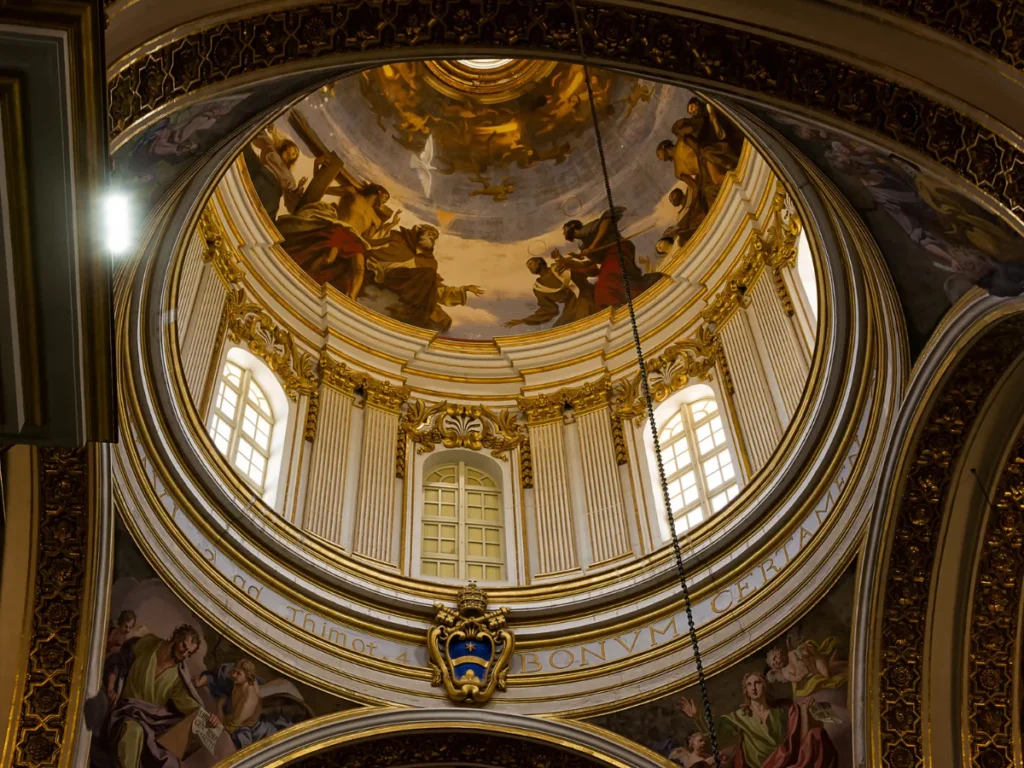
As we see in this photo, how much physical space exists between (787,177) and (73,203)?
7.64m

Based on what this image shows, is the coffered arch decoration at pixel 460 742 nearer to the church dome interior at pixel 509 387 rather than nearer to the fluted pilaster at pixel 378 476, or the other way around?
the church dome interior at pixel 509 387

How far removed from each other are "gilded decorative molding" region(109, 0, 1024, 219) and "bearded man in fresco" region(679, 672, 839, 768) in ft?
19.8

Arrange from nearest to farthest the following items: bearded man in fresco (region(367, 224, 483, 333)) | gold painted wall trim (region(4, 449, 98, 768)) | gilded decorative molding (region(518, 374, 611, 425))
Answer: gold painted wall trim (region(4, 449, 98, 768)) < gilded decorative molding (region(518, 374, 611, 425)) < bearded man in fresco (region(367, 224, 483, 333))

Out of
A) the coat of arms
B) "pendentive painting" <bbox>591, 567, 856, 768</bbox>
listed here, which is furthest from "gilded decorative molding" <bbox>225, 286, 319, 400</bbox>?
"pendentive painting" <bbox>591, 567, 856, 768</bbox>

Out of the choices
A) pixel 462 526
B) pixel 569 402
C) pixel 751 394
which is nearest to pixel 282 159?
pixel 569 402

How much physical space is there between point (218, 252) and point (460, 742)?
6.73 metres

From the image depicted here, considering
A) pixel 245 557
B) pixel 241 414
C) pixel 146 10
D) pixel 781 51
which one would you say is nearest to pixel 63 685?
pixel 245 557

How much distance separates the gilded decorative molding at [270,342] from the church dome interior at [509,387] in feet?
0.15

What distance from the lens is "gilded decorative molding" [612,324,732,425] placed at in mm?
15766

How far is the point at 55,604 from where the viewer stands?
1063 centimetres

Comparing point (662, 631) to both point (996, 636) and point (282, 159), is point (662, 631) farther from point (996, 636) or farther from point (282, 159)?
point (282, 159)

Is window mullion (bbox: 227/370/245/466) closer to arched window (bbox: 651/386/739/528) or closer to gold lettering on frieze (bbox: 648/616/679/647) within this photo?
gold lettering on frieze (bbox: 648/616/679/647)

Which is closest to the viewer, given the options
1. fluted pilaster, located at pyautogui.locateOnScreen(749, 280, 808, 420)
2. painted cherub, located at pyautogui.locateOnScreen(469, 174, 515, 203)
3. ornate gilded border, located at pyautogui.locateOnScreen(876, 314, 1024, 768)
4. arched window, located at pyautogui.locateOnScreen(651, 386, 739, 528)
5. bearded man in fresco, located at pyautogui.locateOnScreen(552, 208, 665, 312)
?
ornate gilded border, located at pyautogui.locateOnScreen(876, 314, 1024, 768)

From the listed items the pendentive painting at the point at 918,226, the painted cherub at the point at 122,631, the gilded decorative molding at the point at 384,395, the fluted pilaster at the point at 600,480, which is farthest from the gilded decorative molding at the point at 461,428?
the pendentive painting at the point at 918,226
